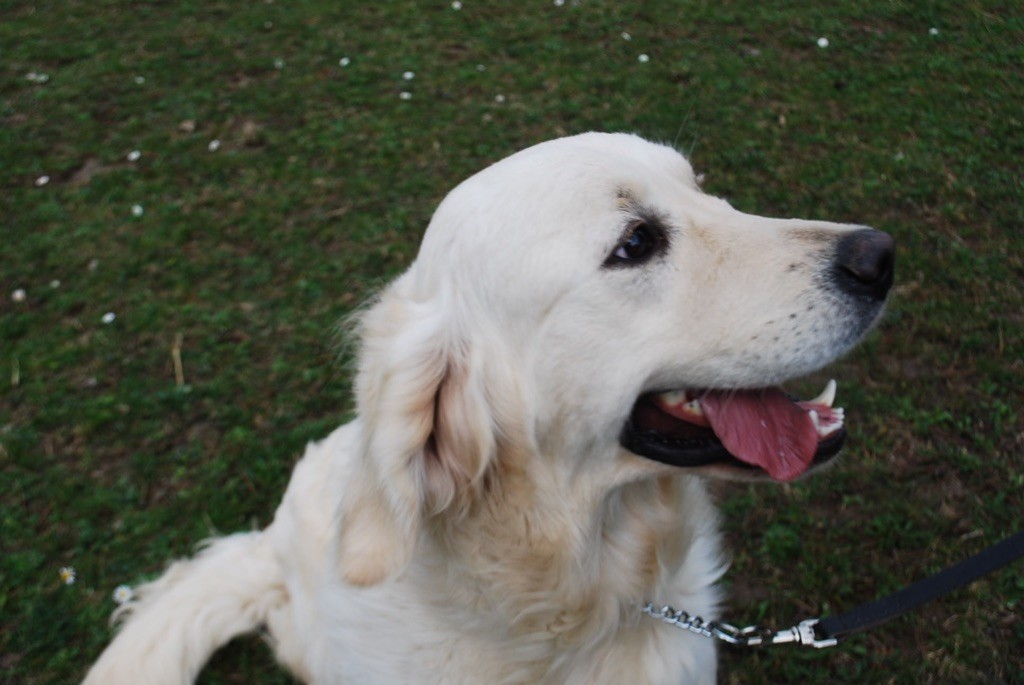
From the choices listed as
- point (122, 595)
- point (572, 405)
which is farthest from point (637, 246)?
point (122, 595)

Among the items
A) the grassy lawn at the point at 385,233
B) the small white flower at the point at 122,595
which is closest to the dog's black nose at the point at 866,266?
the grassy lawn at the point at 385,233

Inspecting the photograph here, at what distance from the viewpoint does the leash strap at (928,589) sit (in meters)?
2.01

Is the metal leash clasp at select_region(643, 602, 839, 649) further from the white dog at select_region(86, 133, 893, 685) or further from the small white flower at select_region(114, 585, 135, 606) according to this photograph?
the small white flower at select_region(114, 585, 135, 606)

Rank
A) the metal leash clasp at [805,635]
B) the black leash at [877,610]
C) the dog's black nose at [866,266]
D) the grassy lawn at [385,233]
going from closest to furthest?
the dog's black nose at [866,266] → the black leash at [877,610] → the metal leash clasp at [805,635] → the grassy lawn at [385,233]

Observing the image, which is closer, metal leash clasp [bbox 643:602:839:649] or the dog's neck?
the dog's neck

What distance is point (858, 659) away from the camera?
2.81m

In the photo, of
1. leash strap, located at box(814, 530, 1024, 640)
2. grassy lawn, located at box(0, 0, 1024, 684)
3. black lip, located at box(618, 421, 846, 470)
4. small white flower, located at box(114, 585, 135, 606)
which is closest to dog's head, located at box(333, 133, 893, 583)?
black lip, located at box(618, 421, 846, 470)

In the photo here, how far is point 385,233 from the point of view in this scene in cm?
477

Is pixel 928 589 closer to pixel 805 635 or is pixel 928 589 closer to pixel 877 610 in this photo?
pixel 877 610

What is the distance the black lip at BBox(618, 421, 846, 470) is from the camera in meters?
2.00

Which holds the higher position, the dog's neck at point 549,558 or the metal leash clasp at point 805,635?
the dog's neck at point 549,558

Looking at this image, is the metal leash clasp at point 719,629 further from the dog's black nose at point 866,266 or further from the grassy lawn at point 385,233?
the dog's black nose at point 866,266

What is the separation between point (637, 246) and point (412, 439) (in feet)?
2.50

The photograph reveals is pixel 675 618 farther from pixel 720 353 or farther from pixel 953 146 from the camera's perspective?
pixel 953 146
